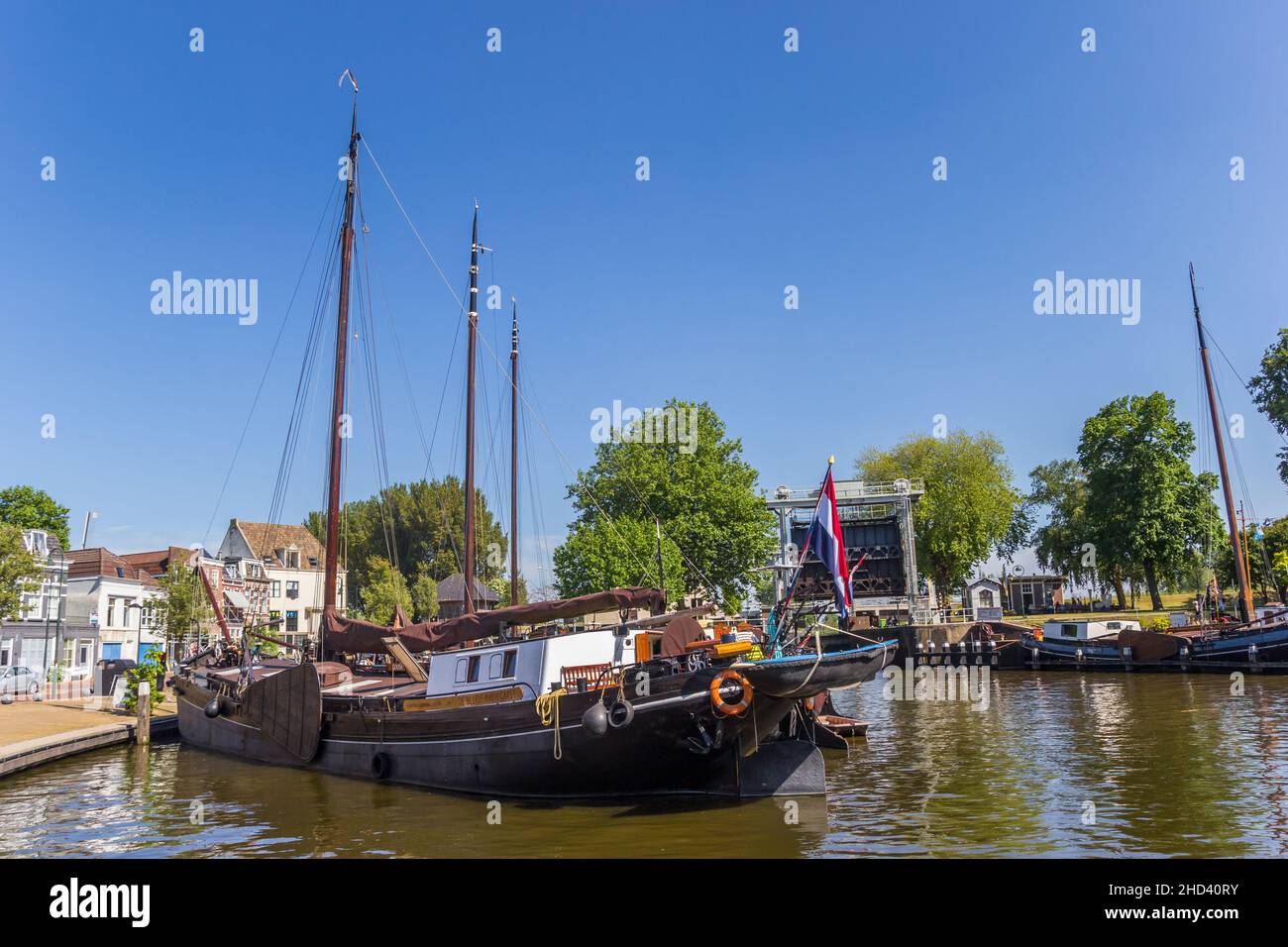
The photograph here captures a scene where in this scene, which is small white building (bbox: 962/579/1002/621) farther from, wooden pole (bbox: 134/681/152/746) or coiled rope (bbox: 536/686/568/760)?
coiled rope (bbox: 536/686/568/760)

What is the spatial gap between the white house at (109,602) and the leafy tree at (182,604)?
646 cm

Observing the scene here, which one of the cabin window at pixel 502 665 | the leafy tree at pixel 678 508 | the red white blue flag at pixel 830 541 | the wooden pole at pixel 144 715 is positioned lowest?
the wooden pole at pixel 144 715

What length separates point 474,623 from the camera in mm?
21141

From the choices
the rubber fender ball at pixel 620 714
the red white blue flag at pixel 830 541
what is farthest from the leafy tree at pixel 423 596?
the red white blue flag at pixel 830 541

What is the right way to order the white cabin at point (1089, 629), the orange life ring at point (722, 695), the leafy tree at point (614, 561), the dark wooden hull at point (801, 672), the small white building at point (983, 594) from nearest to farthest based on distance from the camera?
the orange life ring at point (722, 695), the dark wooden hull at point (801, 672), the white cabin at point (1089, 629), the leafy tree at point (614, 561), the small white building at point (983, 594)

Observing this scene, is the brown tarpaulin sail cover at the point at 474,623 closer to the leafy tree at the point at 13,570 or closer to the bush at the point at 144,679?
the bush at the point at 144,679

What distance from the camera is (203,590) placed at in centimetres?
4188

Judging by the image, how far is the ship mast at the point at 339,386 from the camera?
2519 cm

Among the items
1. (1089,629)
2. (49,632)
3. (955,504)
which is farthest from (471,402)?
(955,504)
